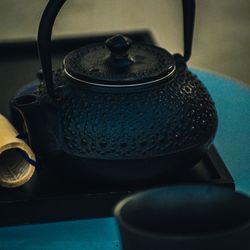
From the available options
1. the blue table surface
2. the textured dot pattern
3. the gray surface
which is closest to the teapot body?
the textured dot pattern

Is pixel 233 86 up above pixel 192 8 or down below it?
below

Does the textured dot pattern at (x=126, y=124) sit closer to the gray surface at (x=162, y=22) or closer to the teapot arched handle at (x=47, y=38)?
the teapot arched handle at (x=47, y=38)

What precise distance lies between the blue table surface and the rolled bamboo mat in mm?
81

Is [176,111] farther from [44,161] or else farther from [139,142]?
[44,161]

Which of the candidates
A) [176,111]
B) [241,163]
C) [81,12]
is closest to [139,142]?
[176,111]

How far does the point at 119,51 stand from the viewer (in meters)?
1.00

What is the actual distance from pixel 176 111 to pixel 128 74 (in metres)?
0.10

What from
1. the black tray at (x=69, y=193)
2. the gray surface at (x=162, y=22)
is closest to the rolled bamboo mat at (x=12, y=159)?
the black tray at (x=69, y=193)

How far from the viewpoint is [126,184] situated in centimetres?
102

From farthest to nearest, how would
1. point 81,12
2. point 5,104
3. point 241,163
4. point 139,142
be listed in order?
point 81,12 → point 5,104 → point 241,163 → point 139,142

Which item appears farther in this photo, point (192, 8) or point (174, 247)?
point (192, 8)

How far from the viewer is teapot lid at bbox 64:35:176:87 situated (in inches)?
38.6

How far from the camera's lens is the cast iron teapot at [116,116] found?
972 millimetres

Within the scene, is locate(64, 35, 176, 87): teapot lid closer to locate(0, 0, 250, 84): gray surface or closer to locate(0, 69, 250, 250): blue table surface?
locate(0, 69, 250, 250): blue table surface
